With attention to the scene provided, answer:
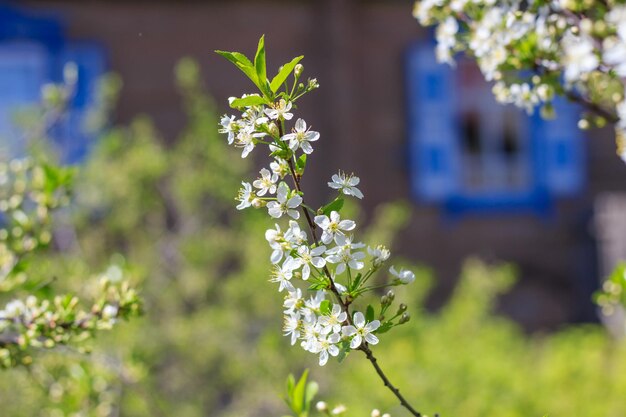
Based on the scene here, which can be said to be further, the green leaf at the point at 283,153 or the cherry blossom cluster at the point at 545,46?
the cherry blossom cluster at the point at 545,46

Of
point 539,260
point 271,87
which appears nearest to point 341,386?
point 271,87

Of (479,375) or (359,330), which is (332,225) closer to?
(359,330)

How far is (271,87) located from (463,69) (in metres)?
6.93

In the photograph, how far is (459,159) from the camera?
787cm

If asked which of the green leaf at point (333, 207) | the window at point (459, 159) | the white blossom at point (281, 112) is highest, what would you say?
the window at point (459, 159)

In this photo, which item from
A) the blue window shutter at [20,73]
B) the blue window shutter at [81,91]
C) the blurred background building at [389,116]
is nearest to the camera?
the blue window shutter at [81,91]

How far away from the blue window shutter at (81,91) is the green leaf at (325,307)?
558 centimetres

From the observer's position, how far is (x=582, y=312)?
24.5 feet

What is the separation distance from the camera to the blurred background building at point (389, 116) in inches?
276

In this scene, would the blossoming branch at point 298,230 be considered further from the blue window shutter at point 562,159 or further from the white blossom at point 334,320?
the blue window shutter at point 562,159

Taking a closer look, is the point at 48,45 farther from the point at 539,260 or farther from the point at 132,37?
the point at 539,260

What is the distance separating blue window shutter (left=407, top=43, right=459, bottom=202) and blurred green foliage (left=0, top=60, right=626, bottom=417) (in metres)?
2.63

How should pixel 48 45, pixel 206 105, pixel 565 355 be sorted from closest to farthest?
pixel 565 355
pixel 206 105
pixel 48 45

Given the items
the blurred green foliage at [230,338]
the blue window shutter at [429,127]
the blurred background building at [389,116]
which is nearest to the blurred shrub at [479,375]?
the blurred green foliage at [230,338]
